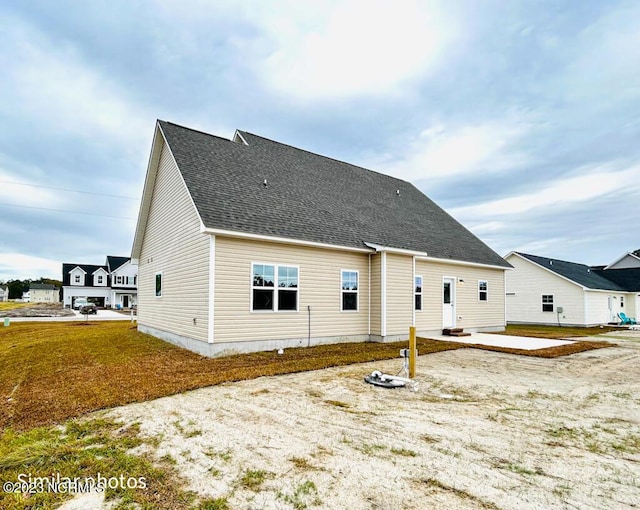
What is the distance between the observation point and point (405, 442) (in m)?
4.19

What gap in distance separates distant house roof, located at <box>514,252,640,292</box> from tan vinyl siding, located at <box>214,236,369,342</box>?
19386 mm

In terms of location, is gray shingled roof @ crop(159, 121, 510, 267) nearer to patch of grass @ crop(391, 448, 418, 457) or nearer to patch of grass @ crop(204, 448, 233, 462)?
patch of grass @ crop(204, 448, 233, 462)

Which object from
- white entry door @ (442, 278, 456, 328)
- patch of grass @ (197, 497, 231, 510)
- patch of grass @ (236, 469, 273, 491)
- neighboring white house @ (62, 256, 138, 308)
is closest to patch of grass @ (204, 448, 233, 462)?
patch of grass @ (236, 469, 273, 491)

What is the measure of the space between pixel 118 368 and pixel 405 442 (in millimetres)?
6915

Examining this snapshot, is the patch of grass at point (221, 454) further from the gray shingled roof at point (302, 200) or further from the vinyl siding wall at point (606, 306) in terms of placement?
the vinyl siding wall at point (606, 306)

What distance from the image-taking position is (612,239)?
33.6 metres

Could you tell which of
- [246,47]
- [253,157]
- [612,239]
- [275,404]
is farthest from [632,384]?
[612,239]

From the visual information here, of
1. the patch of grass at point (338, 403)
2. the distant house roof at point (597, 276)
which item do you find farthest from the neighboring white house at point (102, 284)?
the patch of grass at point (338, 403)

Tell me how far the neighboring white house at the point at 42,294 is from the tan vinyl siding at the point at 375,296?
9228 cm

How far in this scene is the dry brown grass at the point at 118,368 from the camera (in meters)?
5.70

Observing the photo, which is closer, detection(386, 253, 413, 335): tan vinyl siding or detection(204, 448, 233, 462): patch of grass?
detection(204, 448, 233, 462): patch of grass

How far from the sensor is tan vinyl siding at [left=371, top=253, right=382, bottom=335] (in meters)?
12.6

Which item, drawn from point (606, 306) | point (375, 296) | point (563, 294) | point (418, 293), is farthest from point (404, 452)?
point (606, 306)

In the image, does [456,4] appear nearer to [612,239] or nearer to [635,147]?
[635,147]
